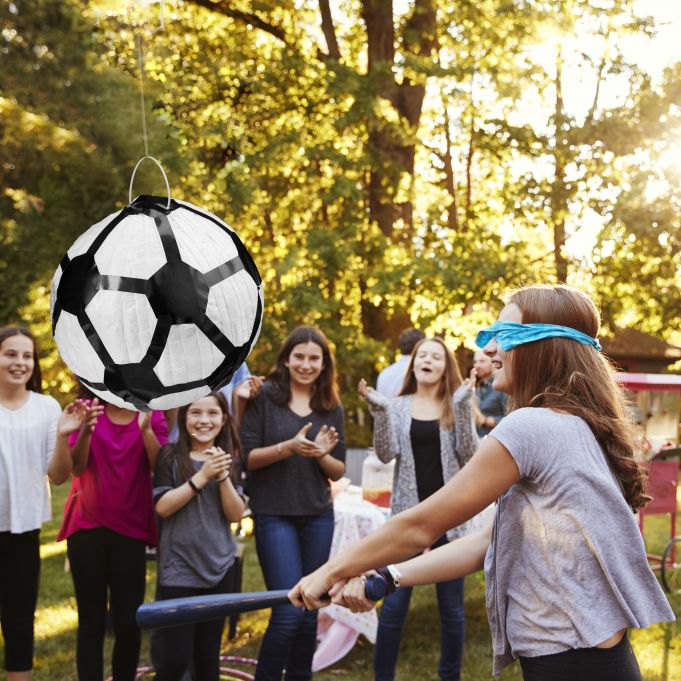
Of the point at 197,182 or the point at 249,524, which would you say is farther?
the point at 197,182

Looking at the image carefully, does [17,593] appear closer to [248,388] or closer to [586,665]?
[248,388]

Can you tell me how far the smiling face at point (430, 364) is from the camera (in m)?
4.11

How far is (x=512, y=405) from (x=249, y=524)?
611 centimetres

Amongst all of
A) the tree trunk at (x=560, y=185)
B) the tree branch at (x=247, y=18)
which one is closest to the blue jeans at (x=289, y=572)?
the tree trunk at (x=560, y=185)

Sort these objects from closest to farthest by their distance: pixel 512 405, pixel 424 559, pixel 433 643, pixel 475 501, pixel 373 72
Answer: pixel 475 501 < pixel 512 405 < pixel 424 559 < pixel 433 643 < pixel 373 72

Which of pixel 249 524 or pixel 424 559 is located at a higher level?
pixel 424 559

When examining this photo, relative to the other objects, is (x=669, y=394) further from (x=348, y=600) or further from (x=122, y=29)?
(x=122, y=29)

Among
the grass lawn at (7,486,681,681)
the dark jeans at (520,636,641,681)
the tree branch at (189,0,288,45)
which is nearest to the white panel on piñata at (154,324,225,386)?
the dark jeans at (520,636,641,681)

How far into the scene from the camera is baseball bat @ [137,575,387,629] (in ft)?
6.46

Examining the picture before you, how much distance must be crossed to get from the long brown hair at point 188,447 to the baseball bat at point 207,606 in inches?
53.1

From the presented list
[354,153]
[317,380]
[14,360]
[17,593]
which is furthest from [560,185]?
[17,593]

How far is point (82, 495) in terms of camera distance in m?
3.36

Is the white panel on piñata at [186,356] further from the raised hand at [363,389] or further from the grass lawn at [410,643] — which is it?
the grass lawn at [410,643]

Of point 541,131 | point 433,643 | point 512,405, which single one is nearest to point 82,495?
point 512,405
